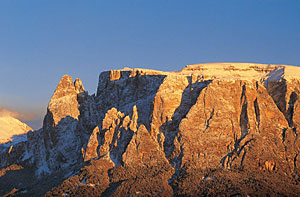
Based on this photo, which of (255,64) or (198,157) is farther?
Answer: (255,64)

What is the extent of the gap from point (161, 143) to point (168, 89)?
18171mm

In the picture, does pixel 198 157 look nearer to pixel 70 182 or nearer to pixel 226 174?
pixel 226 174

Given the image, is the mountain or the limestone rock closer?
the mountain

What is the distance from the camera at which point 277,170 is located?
15612 cm

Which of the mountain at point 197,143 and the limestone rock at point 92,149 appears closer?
the mountain at point 197,143

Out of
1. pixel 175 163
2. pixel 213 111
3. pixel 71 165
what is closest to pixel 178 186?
pixel 175 163

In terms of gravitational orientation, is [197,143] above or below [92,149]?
above

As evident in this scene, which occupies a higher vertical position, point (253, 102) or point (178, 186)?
point (253, 102)

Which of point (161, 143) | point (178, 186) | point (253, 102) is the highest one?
point (253, 102)

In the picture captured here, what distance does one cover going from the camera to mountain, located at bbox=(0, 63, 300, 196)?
150m

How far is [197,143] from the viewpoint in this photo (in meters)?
161

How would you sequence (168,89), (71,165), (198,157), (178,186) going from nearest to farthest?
(178,186), (198,157), (168,89), (71,165)

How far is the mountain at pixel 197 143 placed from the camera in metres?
150

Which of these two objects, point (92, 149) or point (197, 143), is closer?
point (197, 143)
